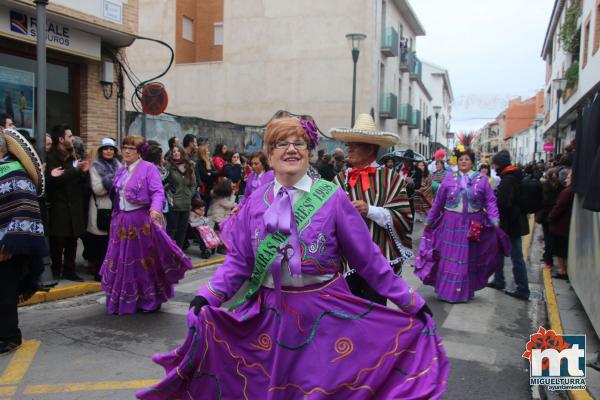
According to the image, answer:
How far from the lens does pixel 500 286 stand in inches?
321

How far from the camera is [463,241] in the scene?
711cm

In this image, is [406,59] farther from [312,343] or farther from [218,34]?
[312,343]

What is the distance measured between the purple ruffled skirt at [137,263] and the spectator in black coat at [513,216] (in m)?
4.28

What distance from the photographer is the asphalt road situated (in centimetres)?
433

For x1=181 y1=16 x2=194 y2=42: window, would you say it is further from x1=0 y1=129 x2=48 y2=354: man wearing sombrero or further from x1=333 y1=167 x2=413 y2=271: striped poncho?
x1=333 y1=167 x2=413 y2=271: striped poncho

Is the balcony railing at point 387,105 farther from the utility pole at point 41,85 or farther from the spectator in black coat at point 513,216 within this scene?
the utility pole at point 41,85

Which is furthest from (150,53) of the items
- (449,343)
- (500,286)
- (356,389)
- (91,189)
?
(356,389)

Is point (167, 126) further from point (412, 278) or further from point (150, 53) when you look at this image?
point (150, 53)

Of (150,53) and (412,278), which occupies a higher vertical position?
(150,53)

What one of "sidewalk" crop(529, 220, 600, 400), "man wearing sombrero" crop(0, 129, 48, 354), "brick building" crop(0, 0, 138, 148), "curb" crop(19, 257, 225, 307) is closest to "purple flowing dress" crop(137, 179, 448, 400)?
"sidewalk" crop(529, 220, 600, 400)

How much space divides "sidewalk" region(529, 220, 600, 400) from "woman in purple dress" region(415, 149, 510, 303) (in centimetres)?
92

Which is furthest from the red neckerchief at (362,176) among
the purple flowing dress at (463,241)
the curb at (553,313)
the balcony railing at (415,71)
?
the balcony railing at (415,71)

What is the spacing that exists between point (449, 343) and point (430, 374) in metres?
3.04

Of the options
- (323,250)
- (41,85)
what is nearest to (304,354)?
(323,250)
